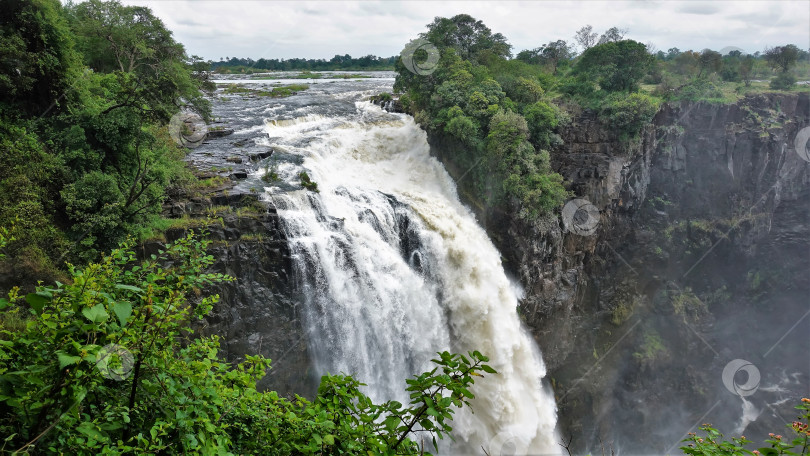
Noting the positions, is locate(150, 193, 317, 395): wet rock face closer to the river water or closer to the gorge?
the gorge

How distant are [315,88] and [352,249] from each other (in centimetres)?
3221

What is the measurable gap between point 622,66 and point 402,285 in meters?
24.3

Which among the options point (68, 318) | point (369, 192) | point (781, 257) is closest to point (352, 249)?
point (369, 192)

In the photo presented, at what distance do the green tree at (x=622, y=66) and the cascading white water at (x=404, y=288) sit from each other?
1517 centimetres

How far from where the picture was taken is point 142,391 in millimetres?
3326

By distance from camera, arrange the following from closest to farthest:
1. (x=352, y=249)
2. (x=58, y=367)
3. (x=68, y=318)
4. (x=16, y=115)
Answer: (x=58, y=367)
(x=68, y=318)
(x=16, y=115)
(x=352, y=249)

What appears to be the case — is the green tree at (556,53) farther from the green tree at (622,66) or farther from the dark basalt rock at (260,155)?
the dark basalt rock at (260,155)

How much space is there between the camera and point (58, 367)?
2.77 m

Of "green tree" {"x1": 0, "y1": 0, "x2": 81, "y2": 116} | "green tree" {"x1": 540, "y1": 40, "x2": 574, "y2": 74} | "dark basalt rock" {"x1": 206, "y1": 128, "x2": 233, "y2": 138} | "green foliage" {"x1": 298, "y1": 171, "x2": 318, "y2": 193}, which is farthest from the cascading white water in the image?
"green tree" {"x1": 540, "y1": 40, "x2": 574, "y2": 74}

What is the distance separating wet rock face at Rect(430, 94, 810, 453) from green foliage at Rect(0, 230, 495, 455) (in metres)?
20.4

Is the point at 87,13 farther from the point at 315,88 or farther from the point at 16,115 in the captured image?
the point at 315,88

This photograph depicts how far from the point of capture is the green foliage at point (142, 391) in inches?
107

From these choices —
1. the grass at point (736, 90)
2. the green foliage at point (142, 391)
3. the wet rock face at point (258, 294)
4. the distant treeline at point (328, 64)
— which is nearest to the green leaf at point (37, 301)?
the green foliage at point (142, 391)

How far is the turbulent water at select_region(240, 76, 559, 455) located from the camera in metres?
16.1
